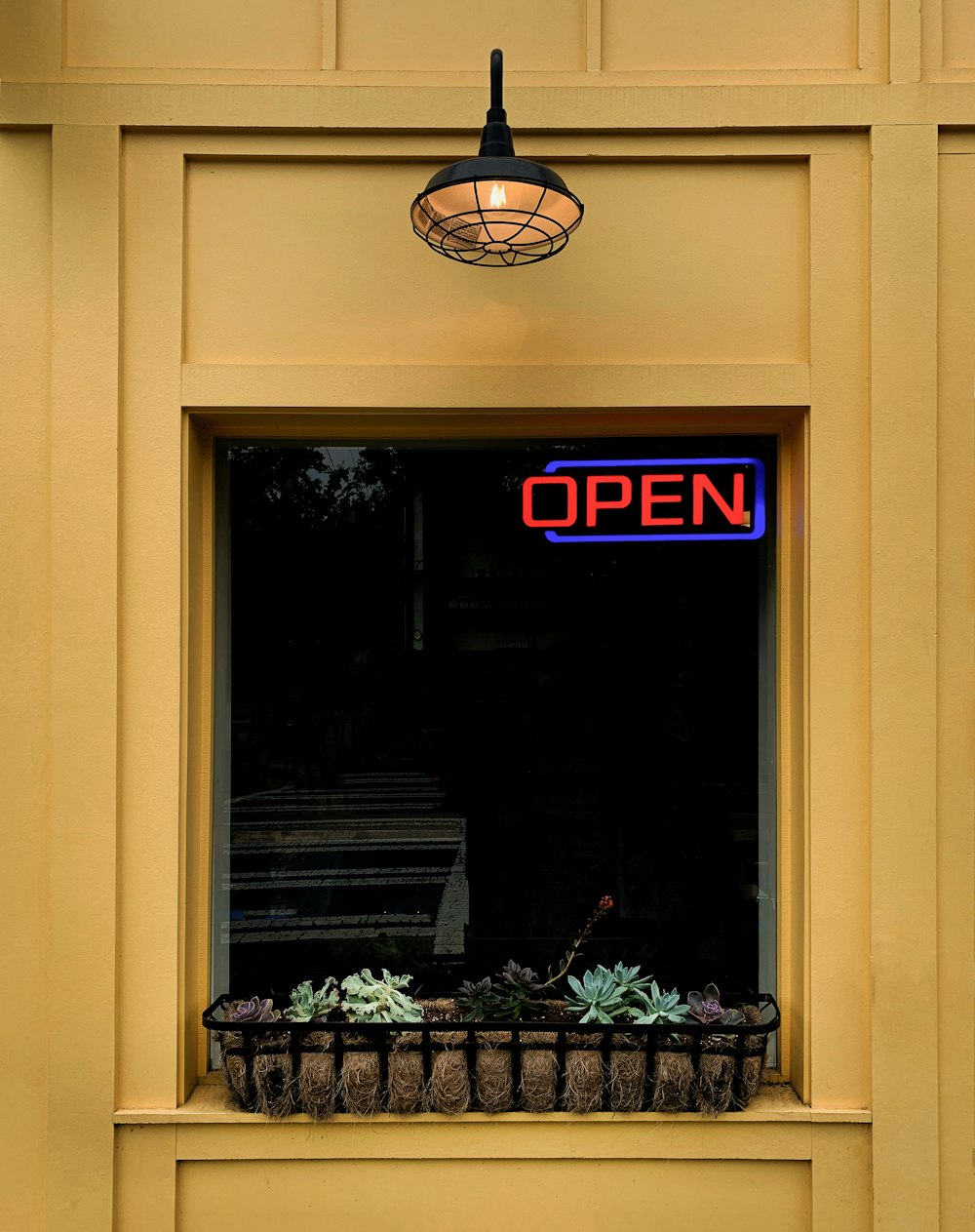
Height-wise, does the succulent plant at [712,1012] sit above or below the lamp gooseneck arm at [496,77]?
below

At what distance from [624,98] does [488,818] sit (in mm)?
3015

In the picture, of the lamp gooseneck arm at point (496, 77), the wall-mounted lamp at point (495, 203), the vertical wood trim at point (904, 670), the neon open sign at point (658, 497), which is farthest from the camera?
the neon open sign at point (658, 497)

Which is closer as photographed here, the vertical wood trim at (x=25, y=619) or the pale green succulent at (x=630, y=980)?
the vertical wood trim at (x=25, y=619)

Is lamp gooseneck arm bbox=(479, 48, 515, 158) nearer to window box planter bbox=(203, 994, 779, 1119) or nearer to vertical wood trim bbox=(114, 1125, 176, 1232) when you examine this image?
window box planter bbox=(203, 994, 779, 1119)

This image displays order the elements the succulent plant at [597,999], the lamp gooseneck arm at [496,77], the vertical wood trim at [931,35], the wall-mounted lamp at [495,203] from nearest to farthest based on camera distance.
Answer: the wall-mounted lamp at [495,203], the lamp gooseneck arm at [496,77], the vertical wood trim at [931,35], the succulent plant at [597,999]

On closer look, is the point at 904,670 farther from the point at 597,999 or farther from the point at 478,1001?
the point at 478,1001

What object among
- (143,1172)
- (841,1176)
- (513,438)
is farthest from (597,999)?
(513,438)

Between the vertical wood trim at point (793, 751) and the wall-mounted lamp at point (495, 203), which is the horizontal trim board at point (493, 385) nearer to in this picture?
the vertical wood trim at point (793, 751)

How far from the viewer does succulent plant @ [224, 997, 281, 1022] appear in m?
3.49

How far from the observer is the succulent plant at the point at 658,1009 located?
3500mm

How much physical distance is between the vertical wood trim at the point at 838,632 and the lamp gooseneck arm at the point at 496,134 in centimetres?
139

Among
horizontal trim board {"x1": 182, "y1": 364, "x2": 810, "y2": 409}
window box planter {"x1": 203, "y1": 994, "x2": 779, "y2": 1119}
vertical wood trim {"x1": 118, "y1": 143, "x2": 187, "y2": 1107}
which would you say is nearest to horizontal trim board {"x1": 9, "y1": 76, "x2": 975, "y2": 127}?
vertical wood trim {"x1": 118, "y1": 143, "x2": 187, "y2": 1107}

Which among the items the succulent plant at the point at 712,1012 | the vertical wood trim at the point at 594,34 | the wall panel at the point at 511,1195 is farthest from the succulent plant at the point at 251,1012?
the vertical wood trim at the point at 594,34

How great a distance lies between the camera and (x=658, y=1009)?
11.6 ft
